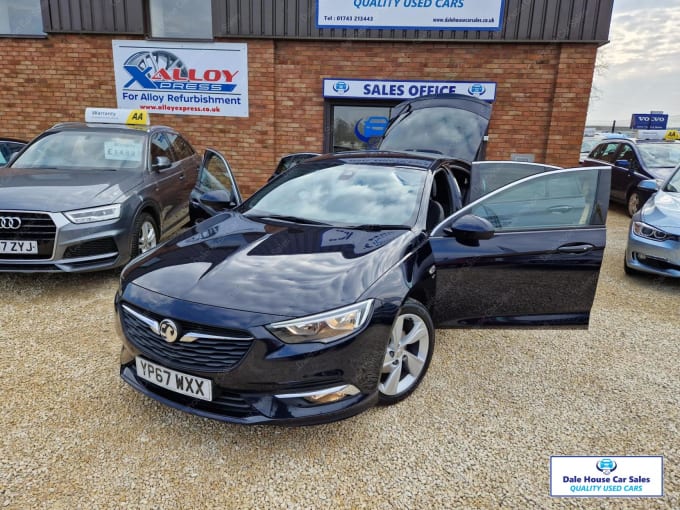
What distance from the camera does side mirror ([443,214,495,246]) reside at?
2840 millimetres

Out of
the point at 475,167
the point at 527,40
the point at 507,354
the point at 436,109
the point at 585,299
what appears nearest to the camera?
the point at 585,299

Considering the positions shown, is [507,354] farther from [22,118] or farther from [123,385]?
[22,118]

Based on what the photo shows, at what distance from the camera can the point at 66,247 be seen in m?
4.01

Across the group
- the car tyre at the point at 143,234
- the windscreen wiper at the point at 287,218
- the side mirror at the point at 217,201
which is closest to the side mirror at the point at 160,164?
the car tyre at the point at 143,234

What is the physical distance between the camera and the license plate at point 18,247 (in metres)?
3.93

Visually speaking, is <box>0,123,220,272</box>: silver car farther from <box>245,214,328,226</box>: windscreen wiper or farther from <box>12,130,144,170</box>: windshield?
<box>245,214,328,226</box>: windscreen wiper

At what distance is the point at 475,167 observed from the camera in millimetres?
3984

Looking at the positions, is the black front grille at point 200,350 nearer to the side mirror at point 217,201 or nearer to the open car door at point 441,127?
the side mirror at point 217,201

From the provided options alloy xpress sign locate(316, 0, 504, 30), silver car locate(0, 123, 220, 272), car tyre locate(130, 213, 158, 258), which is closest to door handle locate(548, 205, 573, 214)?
car tyre locate(130, 213, 158, 258)

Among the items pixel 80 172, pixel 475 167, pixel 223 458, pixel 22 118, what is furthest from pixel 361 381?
pixel 22 118

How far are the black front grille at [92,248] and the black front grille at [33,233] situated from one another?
0.50ft

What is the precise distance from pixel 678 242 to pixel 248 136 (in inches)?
271

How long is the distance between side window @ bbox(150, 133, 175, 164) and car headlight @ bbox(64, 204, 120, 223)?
50.6 inches

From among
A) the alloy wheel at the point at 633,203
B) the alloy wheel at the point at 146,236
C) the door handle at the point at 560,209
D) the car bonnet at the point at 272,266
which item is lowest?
the alloy wheel at the point at 633,203
